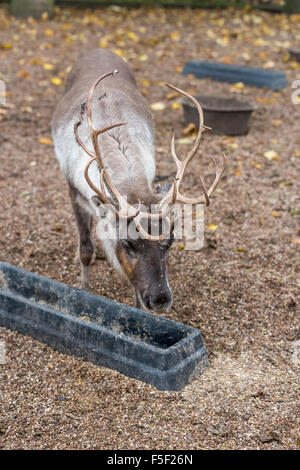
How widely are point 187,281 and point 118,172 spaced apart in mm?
1234

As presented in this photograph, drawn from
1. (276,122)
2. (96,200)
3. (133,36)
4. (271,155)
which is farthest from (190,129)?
(133,36)

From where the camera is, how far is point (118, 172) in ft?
12.7

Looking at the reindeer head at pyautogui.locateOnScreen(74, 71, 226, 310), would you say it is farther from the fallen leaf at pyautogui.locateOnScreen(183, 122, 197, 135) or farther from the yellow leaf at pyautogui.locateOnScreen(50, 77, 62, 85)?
the yellow leaf at pyautogui.locateOnScreen(50, 77, 62, 85)

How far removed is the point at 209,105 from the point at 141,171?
12.5 feet

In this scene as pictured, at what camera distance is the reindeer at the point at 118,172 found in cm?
352

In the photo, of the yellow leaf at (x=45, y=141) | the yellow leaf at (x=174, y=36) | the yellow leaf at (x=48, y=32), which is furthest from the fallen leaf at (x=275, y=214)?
the yellow leaf at (x=48, y=32)

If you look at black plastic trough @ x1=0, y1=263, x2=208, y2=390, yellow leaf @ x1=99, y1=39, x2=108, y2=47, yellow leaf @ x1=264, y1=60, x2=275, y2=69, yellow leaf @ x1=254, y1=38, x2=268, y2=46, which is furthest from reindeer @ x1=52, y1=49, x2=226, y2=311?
yellow leaf @ x1=254, y1=38, x2=268, y2=46

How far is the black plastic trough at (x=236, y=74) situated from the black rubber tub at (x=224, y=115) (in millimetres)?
1648

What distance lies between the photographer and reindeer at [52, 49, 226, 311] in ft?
11.6

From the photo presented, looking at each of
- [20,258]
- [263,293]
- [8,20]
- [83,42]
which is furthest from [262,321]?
[8,20]

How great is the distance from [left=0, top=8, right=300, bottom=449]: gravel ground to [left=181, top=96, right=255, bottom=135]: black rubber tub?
0.14 m

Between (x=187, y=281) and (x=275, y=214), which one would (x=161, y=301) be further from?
(x=275, y=214)

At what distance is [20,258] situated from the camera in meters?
5.01
